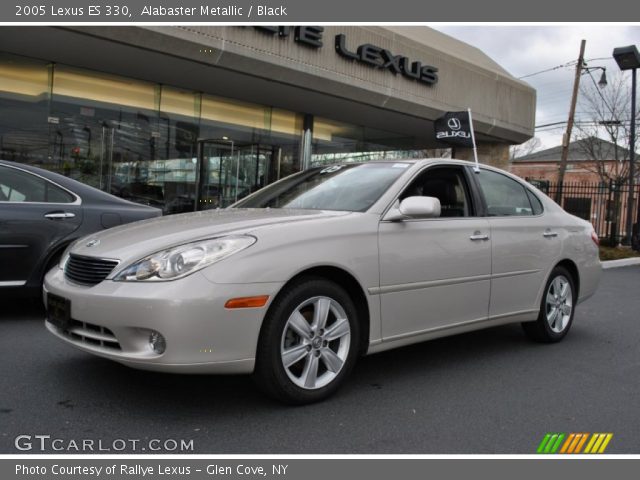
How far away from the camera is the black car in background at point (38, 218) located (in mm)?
5270

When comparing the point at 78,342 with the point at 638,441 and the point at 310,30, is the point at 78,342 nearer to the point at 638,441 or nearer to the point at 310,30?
the point at 638,441

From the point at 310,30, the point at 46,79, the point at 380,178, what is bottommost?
the point at 380,178

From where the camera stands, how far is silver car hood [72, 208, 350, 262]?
11.0ft

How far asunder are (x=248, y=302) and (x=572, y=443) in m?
1.84

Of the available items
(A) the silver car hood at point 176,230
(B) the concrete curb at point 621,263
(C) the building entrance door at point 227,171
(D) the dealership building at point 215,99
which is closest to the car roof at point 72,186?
(A) the silver car hood at point 176,230

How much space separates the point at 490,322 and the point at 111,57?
933 cm

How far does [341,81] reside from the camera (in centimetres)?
1351

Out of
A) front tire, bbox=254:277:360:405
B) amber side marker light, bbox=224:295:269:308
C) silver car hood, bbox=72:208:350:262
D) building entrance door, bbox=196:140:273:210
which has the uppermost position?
building entrance door, bbox=196:140:273:210

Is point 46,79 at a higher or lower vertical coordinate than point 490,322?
higher

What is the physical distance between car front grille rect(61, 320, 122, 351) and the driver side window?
90.5 inches

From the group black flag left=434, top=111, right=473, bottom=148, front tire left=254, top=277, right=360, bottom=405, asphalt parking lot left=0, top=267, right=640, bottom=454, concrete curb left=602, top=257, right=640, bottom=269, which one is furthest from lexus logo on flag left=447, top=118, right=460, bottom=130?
front tire left=254, top=277, right=360, bottom=405

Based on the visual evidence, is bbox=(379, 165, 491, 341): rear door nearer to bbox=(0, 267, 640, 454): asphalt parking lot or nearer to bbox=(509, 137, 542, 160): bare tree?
bbox=(0, 267, 640, 454): asphalt parking lot
